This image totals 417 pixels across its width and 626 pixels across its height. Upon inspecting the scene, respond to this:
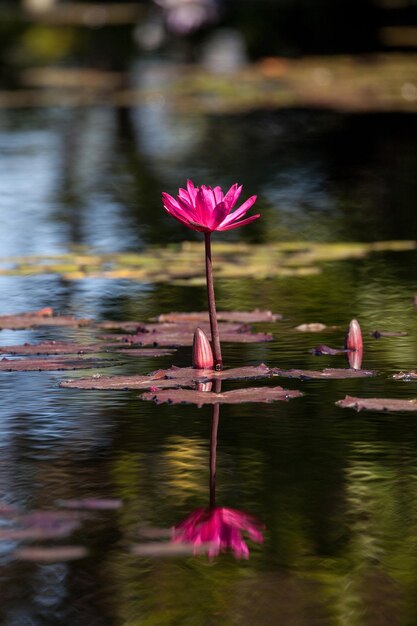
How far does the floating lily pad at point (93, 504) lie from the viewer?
2.55 metres

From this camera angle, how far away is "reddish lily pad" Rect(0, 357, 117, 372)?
3537 mm

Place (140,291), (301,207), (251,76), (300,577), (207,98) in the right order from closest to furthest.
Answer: (300,577), (140,291), (301,207), (207,98), (251,76)

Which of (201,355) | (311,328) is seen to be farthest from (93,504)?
(311,328)

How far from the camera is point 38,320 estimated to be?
425 centimetres

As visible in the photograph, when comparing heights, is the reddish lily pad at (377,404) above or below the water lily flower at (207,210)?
below

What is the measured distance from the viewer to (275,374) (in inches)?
135

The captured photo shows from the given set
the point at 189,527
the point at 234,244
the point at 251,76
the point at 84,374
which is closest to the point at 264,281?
the point at 234,244

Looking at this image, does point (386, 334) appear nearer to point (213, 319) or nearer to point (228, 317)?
point (228, 317)

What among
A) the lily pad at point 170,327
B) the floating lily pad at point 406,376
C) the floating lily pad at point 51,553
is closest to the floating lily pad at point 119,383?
the floating lily pad at point 406,376

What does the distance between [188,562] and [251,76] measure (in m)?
11.4

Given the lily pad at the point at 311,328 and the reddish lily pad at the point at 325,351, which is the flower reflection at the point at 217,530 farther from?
the lily pad at the point at 311,328

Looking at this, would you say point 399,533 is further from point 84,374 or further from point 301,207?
point 301,207

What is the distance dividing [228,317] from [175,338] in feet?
1.08

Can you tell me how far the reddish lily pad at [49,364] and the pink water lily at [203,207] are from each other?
393 millimetres
